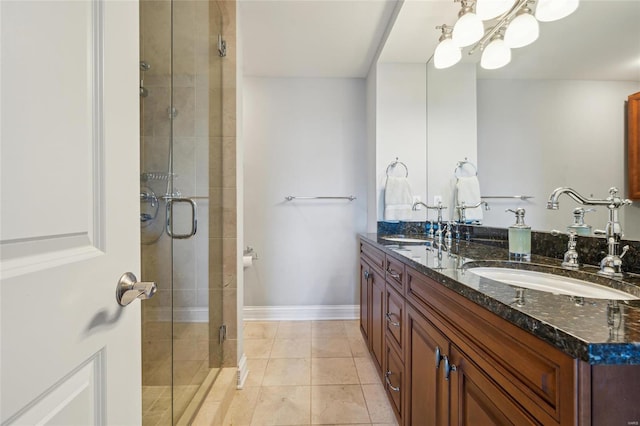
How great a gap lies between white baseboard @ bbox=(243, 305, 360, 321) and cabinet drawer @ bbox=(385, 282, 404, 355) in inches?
49.7

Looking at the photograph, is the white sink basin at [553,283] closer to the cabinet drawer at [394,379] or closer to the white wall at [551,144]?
the white wall at [551,144]

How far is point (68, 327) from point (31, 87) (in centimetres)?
35

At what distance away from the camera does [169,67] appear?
1.38 metres

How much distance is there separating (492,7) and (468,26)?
135 mm

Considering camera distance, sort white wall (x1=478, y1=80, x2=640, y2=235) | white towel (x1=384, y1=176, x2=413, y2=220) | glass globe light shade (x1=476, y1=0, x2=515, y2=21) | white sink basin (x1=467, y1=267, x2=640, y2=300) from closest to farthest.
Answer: white sink basin (x1=467, y1=267, x2=640, y2=300) → white wall (x1=478, y1=80, x2=640, y2=235) → glass globe light shade (x1=476, y1=0, x2=515, y2=21) → white towel (x1=384, y1=176, x2=413, y2=220)

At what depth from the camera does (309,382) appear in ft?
5.45

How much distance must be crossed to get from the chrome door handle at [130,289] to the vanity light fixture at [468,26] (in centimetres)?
190

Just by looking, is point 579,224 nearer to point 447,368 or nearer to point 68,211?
point 447,368

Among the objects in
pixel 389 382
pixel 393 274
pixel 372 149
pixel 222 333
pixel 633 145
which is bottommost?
pixel 389 382

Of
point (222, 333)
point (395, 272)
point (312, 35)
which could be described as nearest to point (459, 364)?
point (395, 272)

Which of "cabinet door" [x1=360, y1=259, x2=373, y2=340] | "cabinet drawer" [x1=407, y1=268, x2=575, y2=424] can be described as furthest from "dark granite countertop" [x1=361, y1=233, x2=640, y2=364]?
"cabinet door" [x1=360, y1=259, x2=373, y2=340]

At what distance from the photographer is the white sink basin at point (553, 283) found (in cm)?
69

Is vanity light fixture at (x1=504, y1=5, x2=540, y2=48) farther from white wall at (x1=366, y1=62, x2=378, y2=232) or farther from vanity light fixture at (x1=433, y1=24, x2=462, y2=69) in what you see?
white wall at (x1=366, y1=62, x2=378, y2=232)

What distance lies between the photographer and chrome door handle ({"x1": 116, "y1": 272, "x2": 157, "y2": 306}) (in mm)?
513
